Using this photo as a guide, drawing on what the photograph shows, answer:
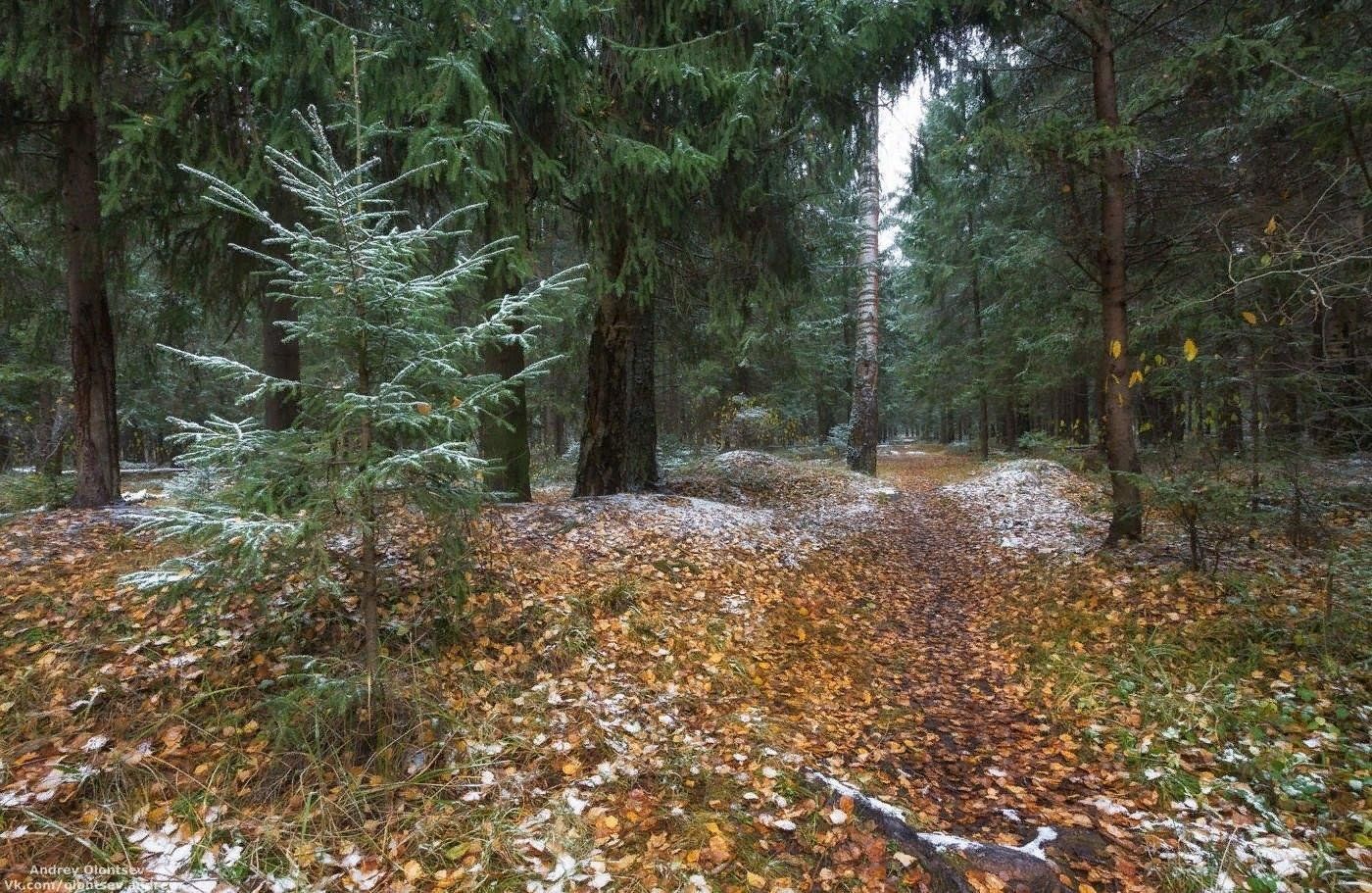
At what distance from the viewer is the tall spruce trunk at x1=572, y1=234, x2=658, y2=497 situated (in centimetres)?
853

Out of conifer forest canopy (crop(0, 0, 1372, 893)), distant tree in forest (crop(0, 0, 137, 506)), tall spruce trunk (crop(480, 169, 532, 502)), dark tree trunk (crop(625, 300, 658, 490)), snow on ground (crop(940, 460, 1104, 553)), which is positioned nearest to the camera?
conifer forest canopy (crop(0, 0, 1372, 893))

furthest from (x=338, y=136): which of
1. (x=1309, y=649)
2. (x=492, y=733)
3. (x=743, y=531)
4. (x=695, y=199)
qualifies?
(x=1309, y=649)

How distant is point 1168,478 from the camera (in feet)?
18.3

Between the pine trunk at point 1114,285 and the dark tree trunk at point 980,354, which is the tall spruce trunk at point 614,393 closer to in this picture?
the pine trunk at point 1114,285

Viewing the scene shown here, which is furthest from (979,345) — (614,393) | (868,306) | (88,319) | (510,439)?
(88,319)

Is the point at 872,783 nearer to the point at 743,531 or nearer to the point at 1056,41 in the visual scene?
the point at 743,531

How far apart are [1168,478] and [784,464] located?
8984 millimetres

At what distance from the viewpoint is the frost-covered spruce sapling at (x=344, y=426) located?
8.90ft

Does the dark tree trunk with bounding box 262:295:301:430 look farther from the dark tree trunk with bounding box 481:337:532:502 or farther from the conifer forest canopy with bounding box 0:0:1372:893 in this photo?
the dark tree trunk with bounding box 481:337:532:502

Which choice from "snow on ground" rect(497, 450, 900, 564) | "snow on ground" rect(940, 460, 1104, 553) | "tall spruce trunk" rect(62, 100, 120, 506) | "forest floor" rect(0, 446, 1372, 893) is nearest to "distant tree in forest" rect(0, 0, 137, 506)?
"tall spruce trunk" rect(62, 100, 120, 506)

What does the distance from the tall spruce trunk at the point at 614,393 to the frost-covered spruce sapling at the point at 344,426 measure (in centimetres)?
528

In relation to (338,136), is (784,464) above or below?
below

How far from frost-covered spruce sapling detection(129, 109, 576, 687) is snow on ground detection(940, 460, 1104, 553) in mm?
7224

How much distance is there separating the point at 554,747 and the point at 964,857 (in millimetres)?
2204
